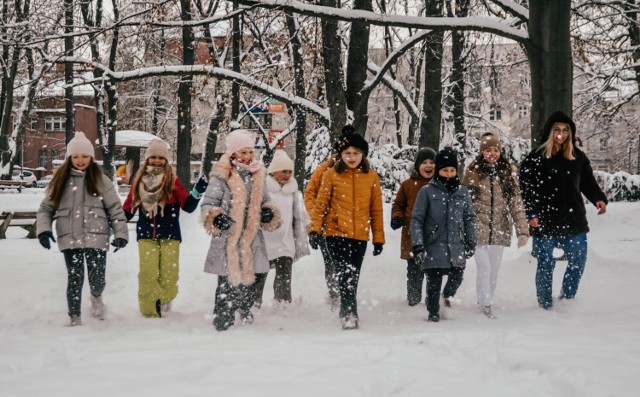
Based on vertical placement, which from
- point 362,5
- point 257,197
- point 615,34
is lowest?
point 257,197

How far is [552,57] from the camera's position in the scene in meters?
7.97

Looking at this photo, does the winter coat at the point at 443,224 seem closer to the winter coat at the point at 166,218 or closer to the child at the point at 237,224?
the child at the point at 237,224

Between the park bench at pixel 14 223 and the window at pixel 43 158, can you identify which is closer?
the park bench at pixel 14 223

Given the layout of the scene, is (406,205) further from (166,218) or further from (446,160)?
(166,218)

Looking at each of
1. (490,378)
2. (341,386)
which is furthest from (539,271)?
(341,386)

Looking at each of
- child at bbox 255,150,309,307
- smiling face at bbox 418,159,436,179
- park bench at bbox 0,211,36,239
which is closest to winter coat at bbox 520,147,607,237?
smiling face at bbox 418,159,436,179

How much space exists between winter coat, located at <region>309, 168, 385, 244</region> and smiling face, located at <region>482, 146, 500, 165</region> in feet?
4.43

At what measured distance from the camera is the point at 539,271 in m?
6.46

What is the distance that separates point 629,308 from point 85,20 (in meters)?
17.9

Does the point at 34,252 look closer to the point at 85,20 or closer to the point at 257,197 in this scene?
the point at 257,197

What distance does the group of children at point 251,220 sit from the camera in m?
5.69

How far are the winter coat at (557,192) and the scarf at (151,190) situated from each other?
3.79 meters

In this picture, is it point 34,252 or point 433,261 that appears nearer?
point 433,261

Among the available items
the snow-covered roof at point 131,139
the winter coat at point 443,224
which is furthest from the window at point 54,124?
the winter coat at point 443,224
